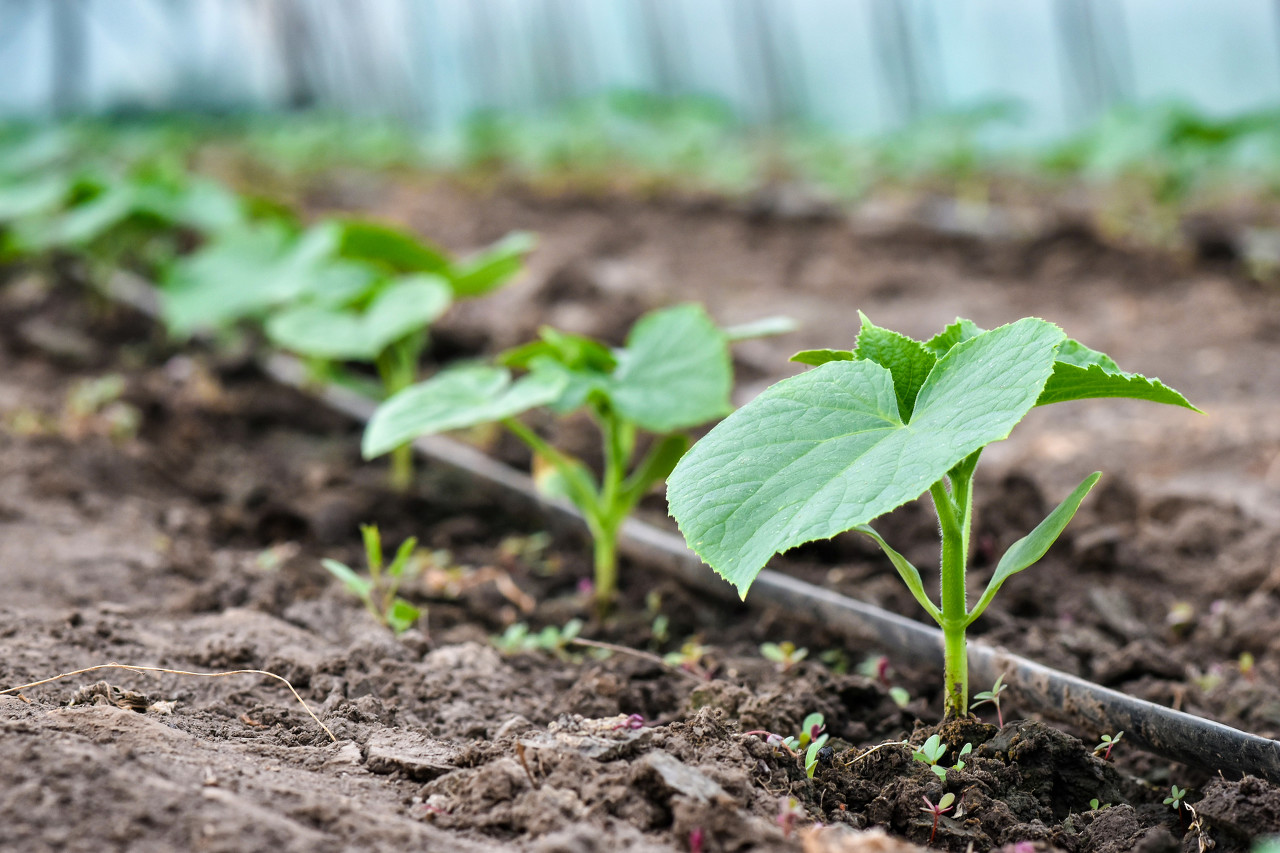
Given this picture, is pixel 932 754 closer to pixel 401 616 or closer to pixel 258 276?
pixel 401 616

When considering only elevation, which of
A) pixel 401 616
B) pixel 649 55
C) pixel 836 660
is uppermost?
pixel 649 55

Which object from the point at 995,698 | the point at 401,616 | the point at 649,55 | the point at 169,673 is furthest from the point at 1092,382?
the point at 649,55

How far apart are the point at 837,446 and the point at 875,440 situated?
0.14ft

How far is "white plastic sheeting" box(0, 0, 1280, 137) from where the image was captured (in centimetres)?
726

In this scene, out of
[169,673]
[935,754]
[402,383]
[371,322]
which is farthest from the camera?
[402,383]

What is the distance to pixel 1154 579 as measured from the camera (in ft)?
6.52

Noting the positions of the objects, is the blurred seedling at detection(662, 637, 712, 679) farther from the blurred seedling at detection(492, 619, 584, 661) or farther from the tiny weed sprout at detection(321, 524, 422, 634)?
the tiny weed sprout at detection(321, 524, 422, 634)

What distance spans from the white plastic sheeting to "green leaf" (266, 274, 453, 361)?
632cm

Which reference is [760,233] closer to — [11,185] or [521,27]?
[11,185]

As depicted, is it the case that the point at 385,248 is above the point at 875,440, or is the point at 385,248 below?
above

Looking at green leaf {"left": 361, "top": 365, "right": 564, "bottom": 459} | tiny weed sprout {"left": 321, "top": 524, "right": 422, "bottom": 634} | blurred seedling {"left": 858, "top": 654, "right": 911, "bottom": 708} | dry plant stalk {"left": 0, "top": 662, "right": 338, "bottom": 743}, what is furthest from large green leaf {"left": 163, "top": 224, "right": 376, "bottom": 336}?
blurred seedling {"left": 858, "top": 654, "right": 911, "bottom": 708}

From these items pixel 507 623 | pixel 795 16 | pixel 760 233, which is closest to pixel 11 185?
pixel 760 233

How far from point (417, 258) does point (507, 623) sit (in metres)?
1.22

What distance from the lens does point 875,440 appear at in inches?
44.2
